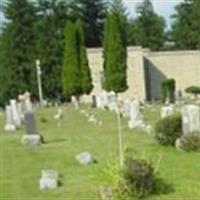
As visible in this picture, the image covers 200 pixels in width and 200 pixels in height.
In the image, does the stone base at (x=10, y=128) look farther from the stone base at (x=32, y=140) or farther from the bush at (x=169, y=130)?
the bush at (x=169, y=130)

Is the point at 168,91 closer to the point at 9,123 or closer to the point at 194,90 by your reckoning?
the point at 194,90

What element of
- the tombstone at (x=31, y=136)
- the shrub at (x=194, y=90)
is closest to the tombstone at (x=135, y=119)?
the tombstone at (x=31, y=136)

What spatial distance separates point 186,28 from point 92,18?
967cm

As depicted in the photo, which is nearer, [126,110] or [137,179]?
[137,179]

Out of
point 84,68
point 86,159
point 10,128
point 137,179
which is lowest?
point 84,68

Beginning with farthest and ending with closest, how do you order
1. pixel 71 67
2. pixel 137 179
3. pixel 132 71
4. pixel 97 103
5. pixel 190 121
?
pixel 132 71, pixel 71 67, pixel 97 103, pixel 190 121, pixel 137 179

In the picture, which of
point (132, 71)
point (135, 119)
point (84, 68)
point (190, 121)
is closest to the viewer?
point (190, 121)

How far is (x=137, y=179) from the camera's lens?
42.4 feet

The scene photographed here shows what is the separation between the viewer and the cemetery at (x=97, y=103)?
14320 mm

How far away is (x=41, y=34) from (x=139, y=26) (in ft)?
82.8

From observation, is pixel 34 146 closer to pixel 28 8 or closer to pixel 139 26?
pixel 28 8

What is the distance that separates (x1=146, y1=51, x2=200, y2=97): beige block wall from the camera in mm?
68562

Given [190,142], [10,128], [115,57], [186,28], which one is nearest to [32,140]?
[190,142]

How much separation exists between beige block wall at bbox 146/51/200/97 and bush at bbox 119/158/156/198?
55435mm
